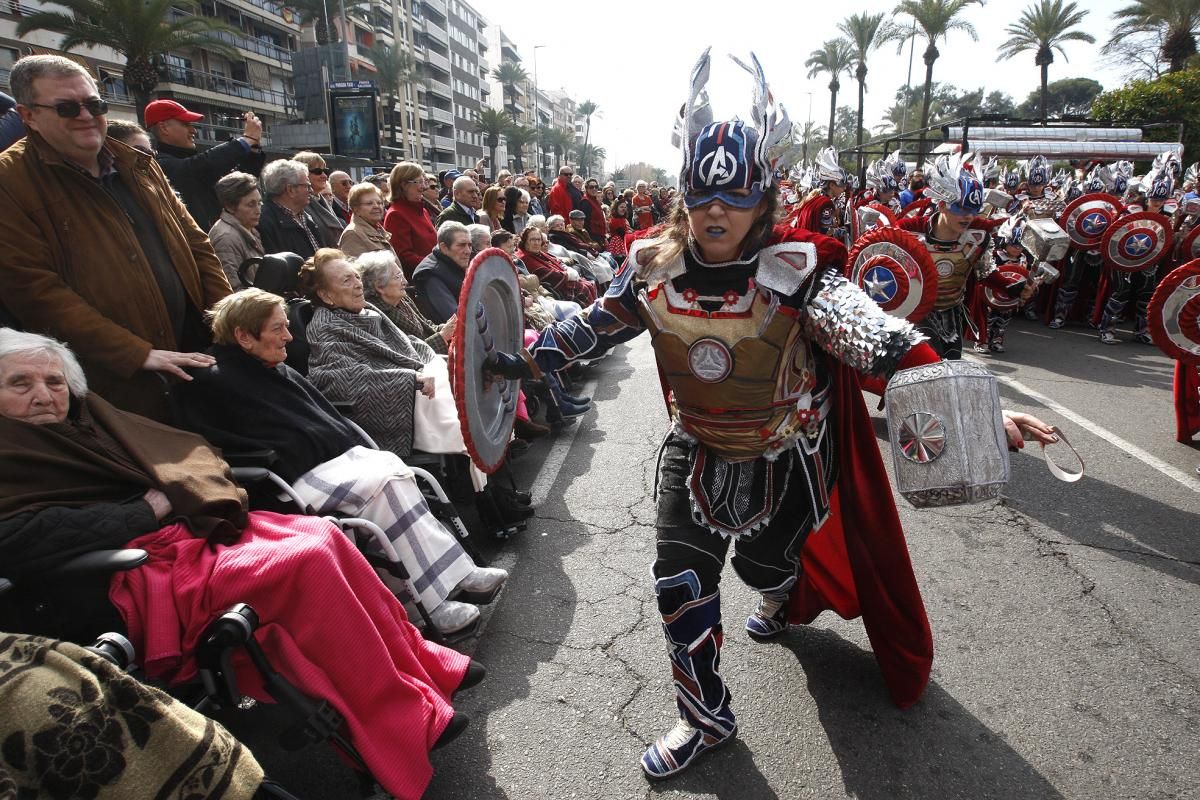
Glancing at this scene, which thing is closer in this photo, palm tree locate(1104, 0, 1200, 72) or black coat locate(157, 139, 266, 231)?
black coat locate(157, 139, 266, 231)

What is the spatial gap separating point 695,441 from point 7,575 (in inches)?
79.3

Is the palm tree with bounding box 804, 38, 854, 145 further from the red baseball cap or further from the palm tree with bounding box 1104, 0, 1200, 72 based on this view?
the red baseball cap

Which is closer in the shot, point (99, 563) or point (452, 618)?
point (99, 563)

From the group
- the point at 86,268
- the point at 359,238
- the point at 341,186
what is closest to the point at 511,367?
the point at 86,268

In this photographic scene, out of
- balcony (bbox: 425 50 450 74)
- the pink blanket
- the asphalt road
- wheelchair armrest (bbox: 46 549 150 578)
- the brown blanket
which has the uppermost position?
balcony (bbox: 425 50 450 74)

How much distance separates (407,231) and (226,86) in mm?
44357

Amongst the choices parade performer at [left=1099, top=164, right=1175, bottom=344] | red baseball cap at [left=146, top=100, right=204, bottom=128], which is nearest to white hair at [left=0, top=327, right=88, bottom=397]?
red baseball cap at [left=146, top=100, right=204, bottom=128]

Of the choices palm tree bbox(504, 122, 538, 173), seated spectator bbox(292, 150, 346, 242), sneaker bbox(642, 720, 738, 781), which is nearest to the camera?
sneaker bbox(642, 720, 738, 781)

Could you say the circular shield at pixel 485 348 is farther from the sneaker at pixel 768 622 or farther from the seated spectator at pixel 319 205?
the seated spectator at pixel 319 205

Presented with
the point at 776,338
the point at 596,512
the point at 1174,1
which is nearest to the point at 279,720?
the point at 776,338

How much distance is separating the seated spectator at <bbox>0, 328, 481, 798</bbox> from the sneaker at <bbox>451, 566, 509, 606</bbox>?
530 millimetres

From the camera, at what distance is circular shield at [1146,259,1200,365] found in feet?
14.9

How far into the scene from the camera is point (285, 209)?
4.95 meters

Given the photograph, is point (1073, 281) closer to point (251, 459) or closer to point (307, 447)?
point (307, 447)
